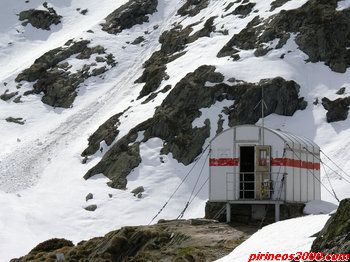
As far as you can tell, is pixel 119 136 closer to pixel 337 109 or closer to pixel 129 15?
pixel 337 109

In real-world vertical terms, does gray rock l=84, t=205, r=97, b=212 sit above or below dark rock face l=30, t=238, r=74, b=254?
below

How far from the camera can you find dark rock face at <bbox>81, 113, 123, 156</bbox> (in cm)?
6088

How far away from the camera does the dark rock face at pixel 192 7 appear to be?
89.6 metres

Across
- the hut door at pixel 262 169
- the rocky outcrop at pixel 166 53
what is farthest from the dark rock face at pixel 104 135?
the hut door at pixel 262 169

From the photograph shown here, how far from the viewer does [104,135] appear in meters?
62.5

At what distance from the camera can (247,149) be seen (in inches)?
1277

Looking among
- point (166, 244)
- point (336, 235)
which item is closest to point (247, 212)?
point (166, 244)

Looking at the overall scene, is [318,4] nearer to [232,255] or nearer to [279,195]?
[279,195]

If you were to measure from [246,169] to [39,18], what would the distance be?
78855 millimetres

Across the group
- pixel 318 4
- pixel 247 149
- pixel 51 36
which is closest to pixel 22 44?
pixel 51 36

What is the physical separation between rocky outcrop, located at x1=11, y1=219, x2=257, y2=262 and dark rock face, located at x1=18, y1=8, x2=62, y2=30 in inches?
2971

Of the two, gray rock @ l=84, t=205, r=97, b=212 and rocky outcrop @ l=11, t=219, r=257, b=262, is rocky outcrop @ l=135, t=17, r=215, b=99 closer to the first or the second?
gray rock @ l=84, t=205, r=97, b=212

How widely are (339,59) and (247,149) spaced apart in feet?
105

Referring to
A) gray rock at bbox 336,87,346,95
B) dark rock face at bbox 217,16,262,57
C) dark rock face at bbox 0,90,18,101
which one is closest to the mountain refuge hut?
gray rock at bbox 336,87,346,95
